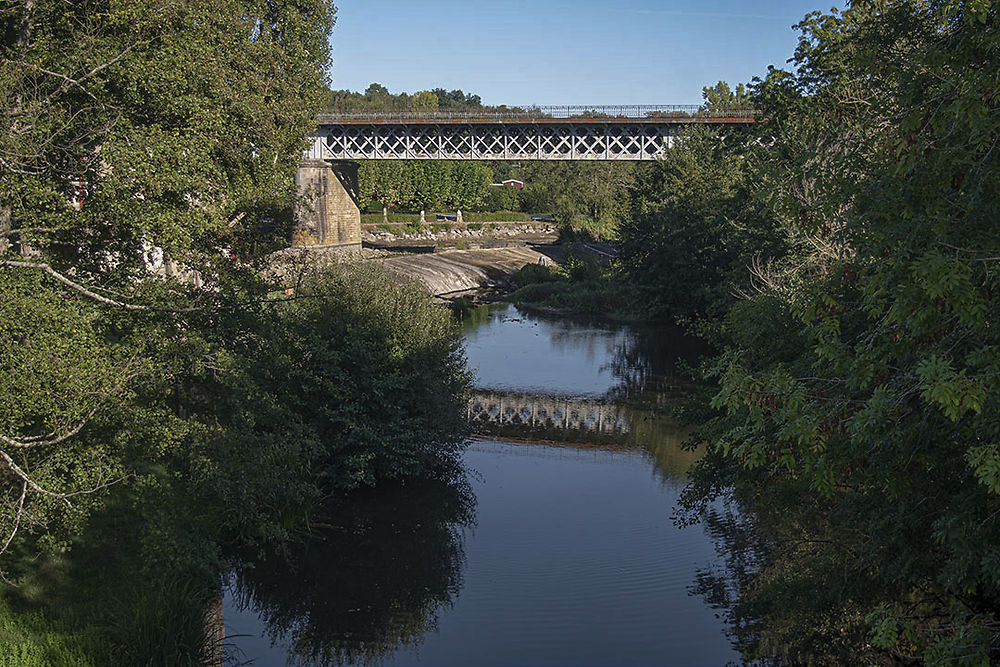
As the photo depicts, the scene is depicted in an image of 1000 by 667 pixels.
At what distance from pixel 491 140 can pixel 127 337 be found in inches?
1904

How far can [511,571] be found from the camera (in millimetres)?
18188

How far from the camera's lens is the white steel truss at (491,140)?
56188mm

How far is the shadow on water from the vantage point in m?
15.5

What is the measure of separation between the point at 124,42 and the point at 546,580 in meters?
12.2

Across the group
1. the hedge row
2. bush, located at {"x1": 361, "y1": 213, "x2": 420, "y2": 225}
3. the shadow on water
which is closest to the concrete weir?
bush, located at {"x1": 361, "y1": 213, "x2": 420, "y2": 225}

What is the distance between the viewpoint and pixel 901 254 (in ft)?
25.2

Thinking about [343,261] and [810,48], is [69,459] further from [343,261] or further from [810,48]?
[810,48]

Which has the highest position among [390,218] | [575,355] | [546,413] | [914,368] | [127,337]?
[914,368]

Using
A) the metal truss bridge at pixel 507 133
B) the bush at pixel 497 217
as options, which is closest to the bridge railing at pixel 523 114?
the metal truss bridge at pixel 507 133

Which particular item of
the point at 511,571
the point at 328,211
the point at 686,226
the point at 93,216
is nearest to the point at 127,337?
the point at 93,216

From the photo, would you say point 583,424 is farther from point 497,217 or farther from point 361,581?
point 497,217

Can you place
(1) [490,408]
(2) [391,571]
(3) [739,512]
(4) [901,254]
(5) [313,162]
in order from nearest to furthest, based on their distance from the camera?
(4) [901,254] < (2) [391,571] < (3) [739,512] < (1) [490,408] < (5) [313,162]

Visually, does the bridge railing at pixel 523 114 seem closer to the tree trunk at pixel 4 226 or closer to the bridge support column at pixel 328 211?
the bridge support column at pixel 328 211

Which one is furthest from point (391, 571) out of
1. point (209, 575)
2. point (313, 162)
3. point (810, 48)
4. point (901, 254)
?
point (313, 162)
